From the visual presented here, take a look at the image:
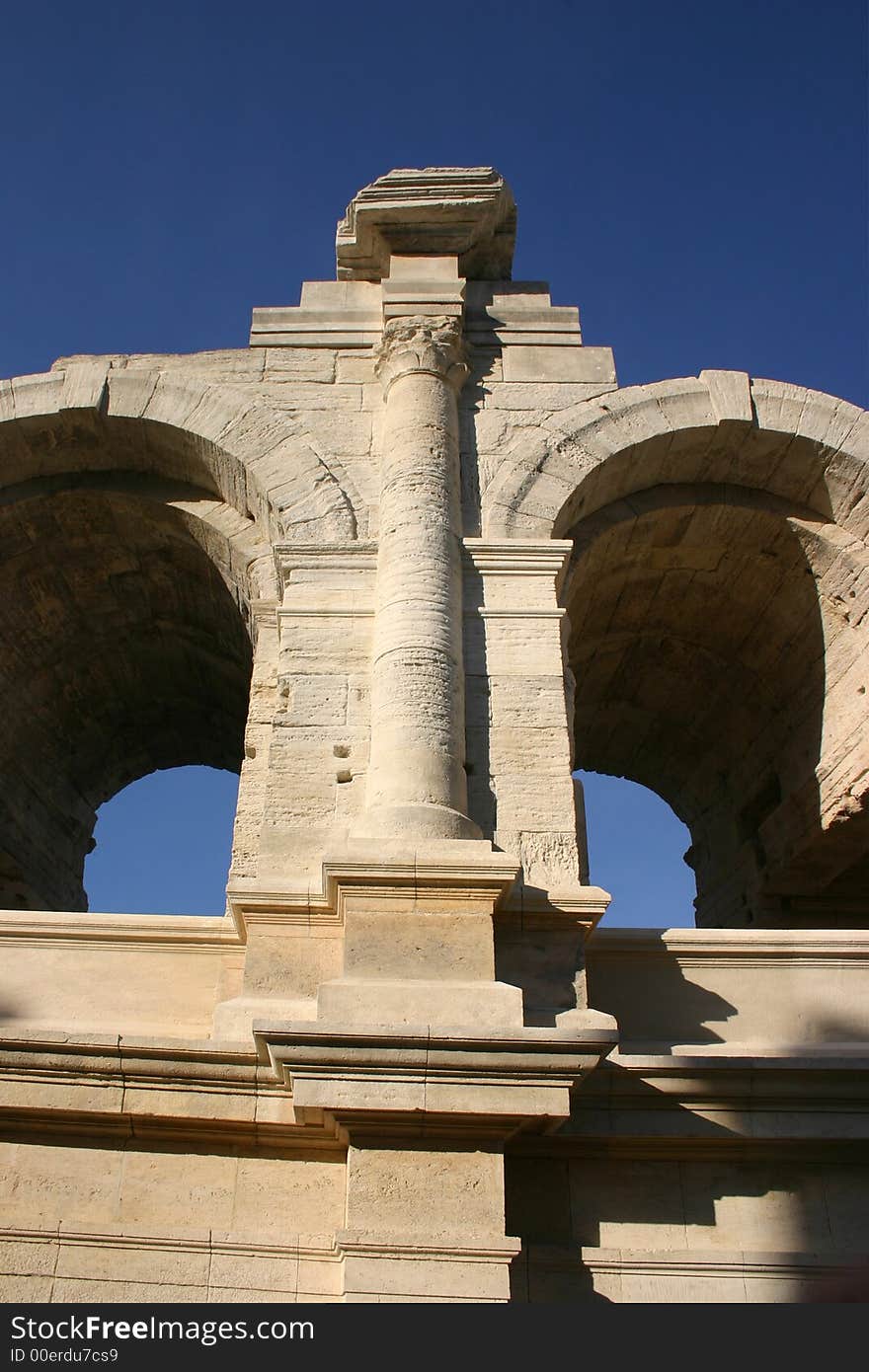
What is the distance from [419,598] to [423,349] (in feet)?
7.32

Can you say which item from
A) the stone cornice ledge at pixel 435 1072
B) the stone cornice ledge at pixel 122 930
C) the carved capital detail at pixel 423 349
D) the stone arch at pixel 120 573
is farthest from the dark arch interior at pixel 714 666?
the stone cornice ledge at pixel 435 1072

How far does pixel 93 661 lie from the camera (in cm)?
970

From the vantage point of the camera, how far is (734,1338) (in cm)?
419

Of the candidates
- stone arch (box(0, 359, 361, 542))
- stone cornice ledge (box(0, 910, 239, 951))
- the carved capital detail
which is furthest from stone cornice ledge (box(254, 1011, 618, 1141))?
the carved capital detail

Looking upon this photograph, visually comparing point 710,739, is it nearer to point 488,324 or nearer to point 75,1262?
point 488,324

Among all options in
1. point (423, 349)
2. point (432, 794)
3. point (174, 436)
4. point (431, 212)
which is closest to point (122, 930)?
point (432, 794)

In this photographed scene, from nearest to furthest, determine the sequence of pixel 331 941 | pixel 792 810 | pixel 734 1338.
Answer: pixel 734 1338 → pixel 331 941 → pixel 792 810

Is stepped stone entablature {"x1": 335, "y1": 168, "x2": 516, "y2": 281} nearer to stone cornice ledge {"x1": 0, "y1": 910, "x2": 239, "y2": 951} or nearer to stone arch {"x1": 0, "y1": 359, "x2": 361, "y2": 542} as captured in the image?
stone arch {"x1": 0, "y1": 359, "x2": 361, "y2": 542}

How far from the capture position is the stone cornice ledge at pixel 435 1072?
4.59 m

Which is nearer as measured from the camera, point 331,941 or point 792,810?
point 331,941

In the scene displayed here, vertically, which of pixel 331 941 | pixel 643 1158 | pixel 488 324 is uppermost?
pixel 488 324

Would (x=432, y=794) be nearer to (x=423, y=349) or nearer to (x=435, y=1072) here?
(x=435, y=1072)

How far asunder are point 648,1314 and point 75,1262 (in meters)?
2.19

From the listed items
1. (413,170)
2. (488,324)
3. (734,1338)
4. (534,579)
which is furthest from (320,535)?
(734,1338)
